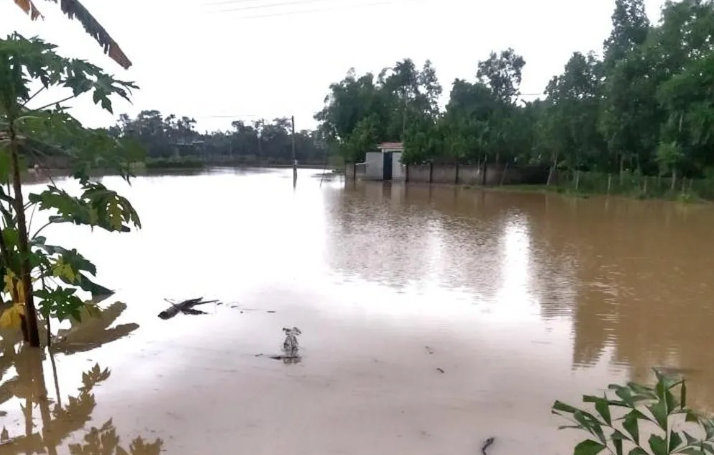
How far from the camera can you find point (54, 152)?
4941mm

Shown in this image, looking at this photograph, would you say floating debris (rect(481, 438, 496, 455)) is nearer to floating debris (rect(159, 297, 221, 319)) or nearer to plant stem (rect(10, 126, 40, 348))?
plant stem (rect(10, 126, 40, 348))

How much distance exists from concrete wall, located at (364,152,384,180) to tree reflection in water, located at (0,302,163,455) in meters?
36.6

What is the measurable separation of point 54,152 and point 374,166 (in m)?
38.5

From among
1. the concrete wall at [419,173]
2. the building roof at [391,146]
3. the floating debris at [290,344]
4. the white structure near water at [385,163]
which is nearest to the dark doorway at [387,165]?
the white structure near water at [385,163]

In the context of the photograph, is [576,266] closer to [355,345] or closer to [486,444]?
[355,345]

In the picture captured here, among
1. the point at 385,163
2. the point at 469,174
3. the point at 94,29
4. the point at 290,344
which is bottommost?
the point at 469,174

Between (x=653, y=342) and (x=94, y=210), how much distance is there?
17.7ft

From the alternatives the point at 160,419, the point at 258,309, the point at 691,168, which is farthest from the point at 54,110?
the point at 691,168

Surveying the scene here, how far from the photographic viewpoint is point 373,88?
174ft

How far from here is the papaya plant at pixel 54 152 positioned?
14.1ft

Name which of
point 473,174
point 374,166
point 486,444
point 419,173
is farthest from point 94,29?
point 374,166

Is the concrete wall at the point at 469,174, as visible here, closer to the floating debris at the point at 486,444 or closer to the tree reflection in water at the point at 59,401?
the tree reflection in water at the point at 59,401

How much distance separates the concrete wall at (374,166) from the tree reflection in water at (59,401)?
1442 inches

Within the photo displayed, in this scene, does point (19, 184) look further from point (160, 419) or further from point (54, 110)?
point (160, 419)
